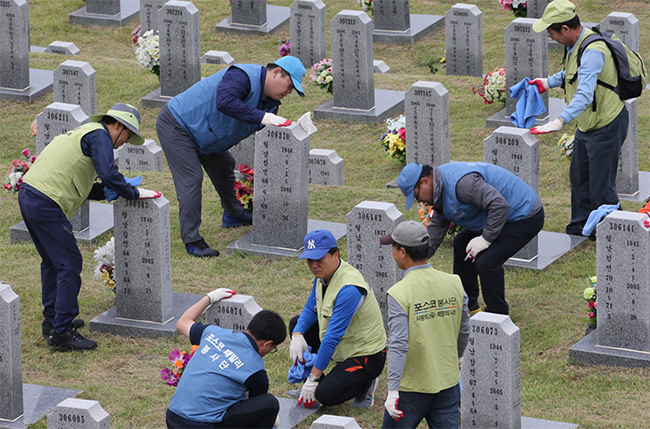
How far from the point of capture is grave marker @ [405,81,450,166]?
1148 cm

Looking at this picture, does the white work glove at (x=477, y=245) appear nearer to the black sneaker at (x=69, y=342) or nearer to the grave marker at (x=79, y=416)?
the black sneaker at (x=69, y=342)

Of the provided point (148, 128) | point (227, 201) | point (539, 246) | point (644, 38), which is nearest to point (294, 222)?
point (227, 201)

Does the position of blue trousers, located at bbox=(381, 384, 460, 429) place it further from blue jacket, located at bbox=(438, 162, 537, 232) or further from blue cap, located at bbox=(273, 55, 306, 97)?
blue cap, located at bbox=(273, 55, 306, 97)

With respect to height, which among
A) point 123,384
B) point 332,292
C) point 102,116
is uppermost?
point 102,116

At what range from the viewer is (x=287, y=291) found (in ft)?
31.8

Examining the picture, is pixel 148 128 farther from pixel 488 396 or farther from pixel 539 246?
pixel 488 396

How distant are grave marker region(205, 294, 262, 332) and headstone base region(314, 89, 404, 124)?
6223 millimetres

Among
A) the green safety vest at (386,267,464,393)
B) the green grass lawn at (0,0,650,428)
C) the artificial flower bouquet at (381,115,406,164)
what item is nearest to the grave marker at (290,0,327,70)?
the green grass lawn at (0,0,650,428)

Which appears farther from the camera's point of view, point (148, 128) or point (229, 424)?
point (148, 128)

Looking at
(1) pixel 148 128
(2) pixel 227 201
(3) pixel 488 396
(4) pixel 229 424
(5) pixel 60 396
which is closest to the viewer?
(4) pixel 229 424

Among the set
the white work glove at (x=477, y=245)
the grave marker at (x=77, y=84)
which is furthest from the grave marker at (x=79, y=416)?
the grave marker at (x=77, y=84)

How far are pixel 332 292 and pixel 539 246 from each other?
3.44 m

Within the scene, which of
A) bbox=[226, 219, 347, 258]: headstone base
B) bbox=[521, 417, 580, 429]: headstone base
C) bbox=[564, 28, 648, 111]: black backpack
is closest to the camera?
bbox=[521, 417, 580, 429]: headstone base

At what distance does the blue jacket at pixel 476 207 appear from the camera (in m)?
8.18
